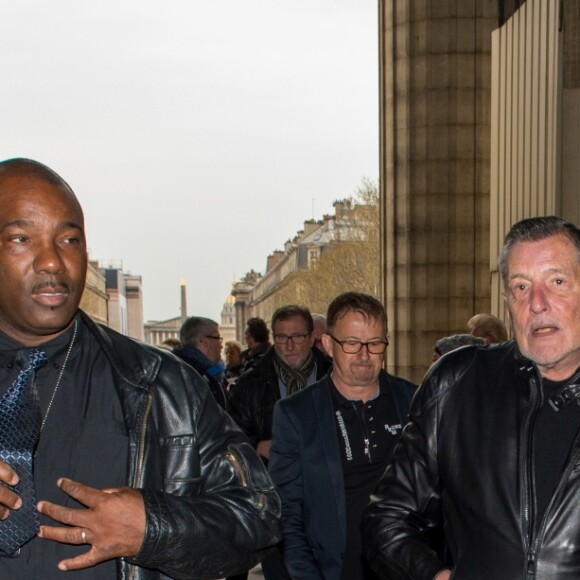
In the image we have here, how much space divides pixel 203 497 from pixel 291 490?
1.92 meters

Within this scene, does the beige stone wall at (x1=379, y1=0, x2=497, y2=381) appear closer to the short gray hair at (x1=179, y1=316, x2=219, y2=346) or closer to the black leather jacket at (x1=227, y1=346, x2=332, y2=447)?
the short gray hair at (x1=179, y1=316, x2=219, y2=346)

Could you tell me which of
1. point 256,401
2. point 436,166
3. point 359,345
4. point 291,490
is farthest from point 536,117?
point 291,490

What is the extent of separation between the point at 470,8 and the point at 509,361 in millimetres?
12079

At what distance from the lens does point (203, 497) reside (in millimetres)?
1949

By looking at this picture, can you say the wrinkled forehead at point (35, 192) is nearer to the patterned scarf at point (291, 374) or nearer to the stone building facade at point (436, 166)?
the patterned scarf at point (291, 374)

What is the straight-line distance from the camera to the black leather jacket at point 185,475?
73.2 inches

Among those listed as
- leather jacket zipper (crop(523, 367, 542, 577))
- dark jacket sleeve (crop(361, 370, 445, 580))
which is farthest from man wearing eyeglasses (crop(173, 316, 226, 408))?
leather jacket zipper (crop(523, 367, 542, 577))

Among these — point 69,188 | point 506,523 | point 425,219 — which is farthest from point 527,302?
point 425,219

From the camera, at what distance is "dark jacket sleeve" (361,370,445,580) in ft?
7.89

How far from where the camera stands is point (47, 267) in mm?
1938

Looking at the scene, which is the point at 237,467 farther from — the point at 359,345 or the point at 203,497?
the point at 359,345

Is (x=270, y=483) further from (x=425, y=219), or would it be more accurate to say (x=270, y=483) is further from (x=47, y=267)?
(x=425, y=219)

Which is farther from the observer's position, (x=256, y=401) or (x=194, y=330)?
(x=194, y=330)

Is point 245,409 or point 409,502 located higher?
point 245,409
